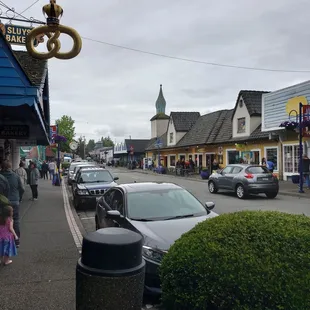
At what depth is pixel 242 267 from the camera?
9.68 ft

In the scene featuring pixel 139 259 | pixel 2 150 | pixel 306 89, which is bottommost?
pixel 139 259

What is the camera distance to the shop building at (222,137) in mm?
28453

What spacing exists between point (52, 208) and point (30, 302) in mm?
9421

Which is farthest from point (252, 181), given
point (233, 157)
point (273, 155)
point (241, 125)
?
point (233, 157)

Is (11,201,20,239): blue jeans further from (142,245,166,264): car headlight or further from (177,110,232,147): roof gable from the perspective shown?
(177,110,232,147): roof gable

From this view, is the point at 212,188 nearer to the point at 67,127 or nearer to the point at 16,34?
the point at 16,34

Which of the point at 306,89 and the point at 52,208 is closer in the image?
the point at 52,208

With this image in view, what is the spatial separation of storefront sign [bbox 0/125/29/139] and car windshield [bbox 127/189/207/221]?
4.82 meters

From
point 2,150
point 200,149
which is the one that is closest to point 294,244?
point 2,150

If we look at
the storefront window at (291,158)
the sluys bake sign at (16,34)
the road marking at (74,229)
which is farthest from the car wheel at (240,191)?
the sluys bake sign at (16,34)

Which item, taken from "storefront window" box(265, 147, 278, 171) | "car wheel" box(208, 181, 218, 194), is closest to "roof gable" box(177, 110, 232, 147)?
"storefront window" box(265, 147, 278, 171)

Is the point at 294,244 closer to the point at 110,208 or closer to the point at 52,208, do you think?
the point at 110,208

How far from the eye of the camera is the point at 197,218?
606 centimetres

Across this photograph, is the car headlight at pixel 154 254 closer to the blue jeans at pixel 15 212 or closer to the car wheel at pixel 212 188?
the blue jeans at pixel 15 212
